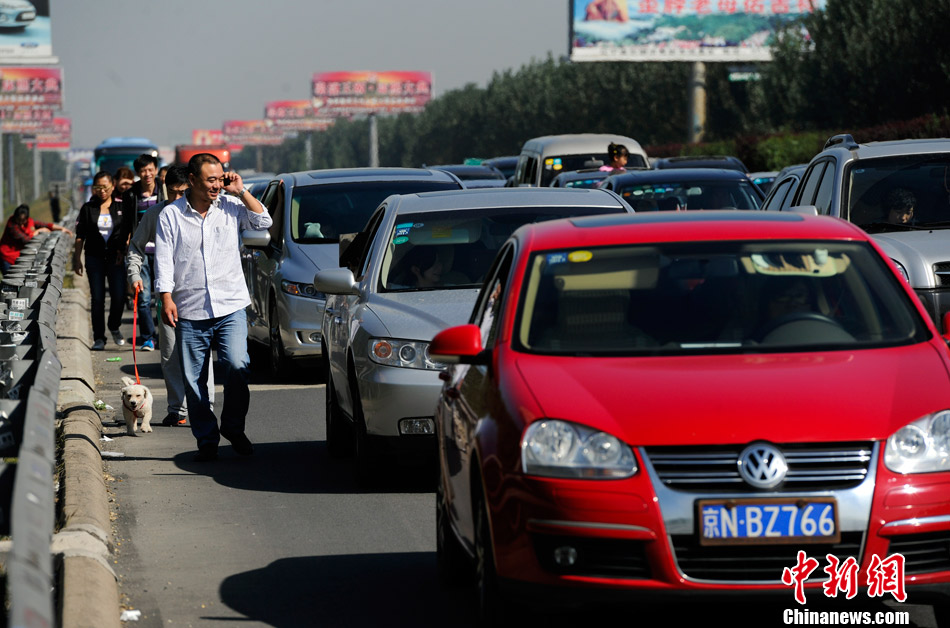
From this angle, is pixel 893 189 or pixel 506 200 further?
pixel 893 189

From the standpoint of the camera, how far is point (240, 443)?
10617mm

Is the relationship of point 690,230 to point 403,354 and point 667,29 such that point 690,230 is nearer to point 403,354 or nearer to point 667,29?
point 403,354

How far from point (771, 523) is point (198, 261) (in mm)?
5995

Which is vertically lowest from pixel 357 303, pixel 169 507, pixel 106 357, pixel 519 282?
pixel 106 357

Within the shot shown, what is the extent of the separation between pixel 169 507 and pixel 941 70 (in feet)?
151

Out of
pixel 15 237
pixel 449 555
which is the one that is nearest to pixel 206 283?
pixel 449 555

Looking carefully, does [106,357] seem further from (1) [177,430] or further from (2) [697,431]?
(2) [697,431]

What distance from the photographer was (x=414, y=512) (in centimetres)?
852

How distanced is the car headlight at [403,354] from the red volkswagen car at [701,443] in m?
2.86

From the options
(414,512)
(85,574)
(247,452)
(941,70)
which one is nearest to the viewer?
(85,574)

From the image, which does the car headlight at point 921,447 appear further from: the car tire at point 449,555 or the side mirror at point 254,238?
the side mirror at point 254,238

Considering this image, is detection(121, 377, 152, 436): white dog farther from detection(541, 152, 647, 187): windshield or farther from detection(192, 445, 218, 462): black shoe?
detection(541, 152, 647, 187): windshield

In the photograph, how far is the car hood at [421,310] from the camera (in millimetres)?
8922

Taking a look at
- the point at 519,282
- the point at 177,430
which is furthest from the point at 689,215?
the point at 177,430
